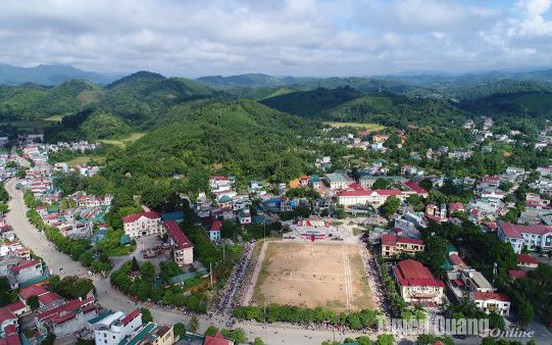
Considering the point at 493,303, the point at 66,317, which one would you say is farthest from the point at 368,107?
the point at 66,317

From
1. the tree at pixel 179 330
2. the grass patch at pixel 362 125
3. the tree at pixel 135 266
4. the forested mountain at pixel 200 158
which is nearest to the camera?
the tree at pixel 179 330

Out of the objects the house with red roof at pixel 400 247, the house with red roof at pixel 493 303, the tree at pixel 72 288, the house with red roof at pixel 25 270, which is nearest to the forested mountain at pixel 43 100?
the house with red roof at pixel 25 270

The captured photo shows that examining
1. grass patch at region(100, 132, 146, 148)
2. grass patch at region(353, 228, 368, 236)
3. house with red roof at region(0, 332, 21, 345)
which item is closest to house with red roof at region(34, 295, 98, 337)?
house with red roof at region(0, 332, 21, 345)

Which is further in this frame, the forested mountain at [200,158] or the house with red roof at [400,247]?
the forested mountain at [200,158]

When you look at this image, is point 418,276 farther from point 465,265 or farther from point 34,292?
point 34,292

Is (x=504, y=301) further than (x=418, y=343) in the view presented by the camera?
Yes

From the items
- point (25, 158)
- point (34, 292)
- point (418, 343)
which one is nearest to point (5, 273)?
point (34, 292)

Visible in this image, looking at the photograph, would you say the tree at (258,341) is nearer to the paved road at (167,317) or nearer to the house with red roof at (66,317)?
the paved road at (167,317)

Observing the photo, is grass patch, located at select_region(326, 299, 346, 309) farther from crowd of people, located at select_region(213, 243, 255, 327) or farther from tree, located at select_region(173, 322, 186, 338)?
tree, located at select_region(173, 322, 186, 338)
